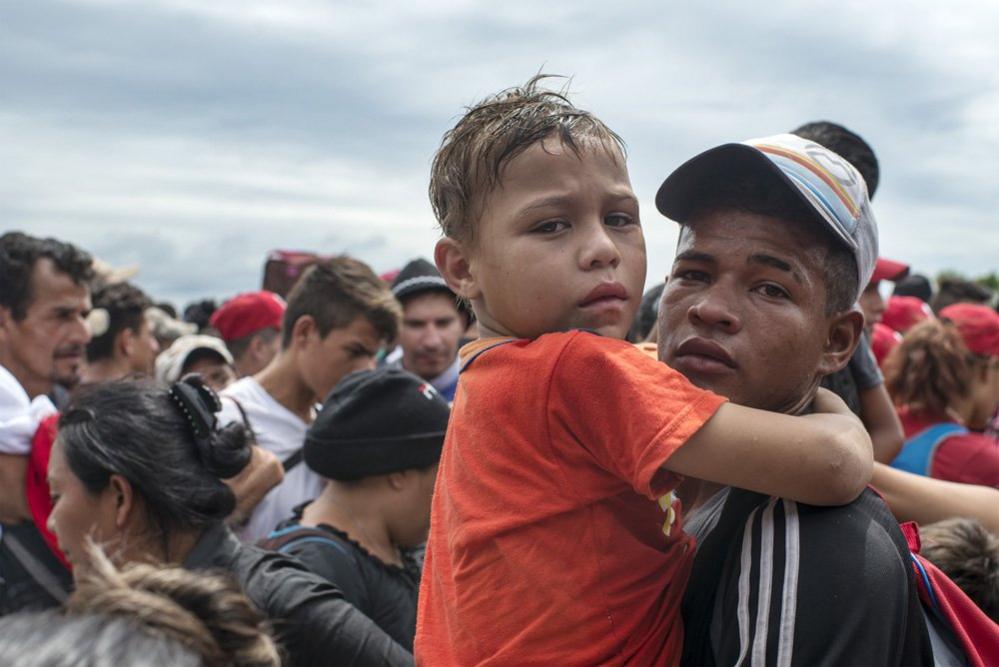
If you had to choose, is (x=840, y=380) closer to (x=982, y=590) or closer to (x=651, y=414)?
(x=982, y=590)

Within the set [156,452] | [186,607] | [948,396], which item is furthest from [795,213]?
[948,396]

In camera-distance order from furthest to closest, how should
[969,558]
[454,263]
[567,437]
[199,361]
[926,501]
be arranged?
[199,361] → [926,501] → [969,558] → [454,263] → [567,437]

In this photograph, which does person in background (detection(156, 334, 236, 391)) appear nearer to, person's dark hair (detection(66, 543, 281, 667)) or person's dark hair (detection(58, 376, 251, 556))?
person's dark hair (detection(58, 376, 251, 556))

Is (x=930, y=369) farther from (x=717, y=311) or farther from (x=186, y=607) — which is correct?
(x=186, y=607)

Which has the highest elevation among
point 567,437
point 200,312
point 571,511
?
point 567,437

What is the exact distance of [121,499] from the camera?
10.9 feet

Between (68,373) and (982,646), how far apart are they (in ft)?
17.0

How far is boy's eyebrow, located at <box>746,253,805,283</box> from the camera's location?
1.96 meters

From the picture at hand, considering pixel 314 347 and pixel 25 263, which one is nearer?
pixel 314 347

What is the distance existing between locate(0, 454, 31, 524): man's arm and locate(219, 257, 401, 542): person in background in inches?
43.3

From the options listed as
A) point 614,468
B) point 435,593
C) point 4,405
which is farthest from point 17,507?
point 614,468

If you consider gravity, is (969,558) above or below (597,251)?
below

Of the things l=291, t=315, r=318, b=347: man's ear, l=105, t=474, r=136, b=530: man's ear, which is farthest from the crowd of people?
l=291, t=315, r=318, b=347: man's ear

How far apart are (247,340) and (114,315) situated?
1.09 m
